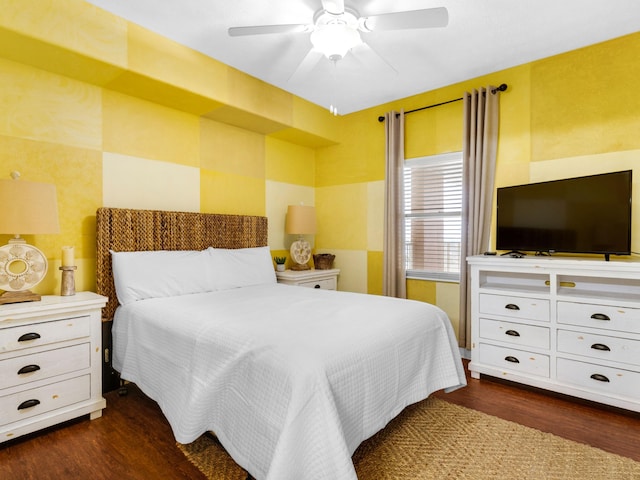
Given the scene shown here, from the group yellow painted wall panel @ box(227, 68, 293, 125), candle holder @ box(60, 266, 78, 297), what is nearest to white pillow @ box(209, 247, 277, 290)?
candle holder @ box(60, 266, 78, 297)

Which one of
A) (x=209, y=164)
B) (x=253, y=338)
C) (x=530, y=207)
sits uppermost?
(x=209, y=164)

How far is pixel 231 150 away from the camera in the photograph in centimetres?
375

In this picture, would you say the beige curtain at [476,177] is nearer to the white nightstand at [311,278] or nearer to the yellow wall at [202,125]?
the yellow wall at [202,125]

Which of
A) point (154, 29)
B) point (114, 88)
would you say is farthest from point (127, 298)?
point (154, 29)

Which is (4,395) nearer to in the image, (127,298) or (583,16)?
(127,298)

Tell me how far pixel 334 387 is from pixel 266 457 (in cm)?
39

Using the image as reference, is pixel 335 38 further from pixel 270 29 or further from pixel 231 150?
pixel 231 150

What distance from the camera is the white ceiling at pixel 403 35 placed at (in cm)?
234

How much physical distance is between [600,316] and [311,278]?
2.49 meters

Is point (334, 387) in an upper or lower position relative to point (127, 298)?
lower

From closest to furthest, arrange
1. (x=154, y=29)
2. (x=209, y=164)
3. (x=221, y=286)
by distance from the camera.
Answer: (x=154, y=29) < (x=221, y=286) < (x=209, y=164)

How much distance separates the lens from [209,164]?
3.56 m

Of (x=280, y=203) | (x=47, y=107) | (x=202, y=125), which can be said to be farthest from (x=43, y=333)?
(x=280, y=203)

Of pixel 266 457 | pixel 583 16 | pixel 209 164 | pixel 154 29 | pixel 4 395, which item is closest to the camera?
pixel 266 457
